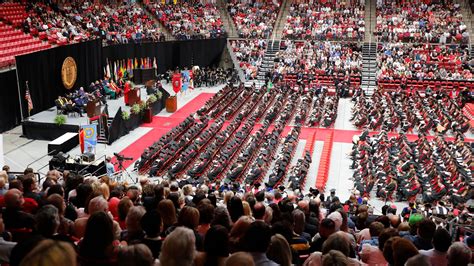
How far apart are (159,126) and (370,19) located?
76.3ft

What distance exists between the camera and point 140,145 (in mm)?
21750

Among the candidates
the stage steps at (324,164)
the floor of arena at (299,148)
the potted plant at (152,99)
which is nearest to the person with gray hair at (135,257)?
the floor of arena at (299,148)

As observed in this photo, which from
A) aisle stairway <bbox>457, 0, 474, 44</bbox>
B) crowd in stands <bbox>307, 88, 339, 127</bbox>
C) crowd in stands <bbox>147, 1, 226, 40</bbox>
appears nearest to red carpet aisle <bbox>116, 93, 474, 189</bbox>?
crowd in stands <bbox>307, 88, 339, 127</bbox>

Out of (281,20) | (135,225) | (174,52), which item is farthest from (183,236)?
(281,20)

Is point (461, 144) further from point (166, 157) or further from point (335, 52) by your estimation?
point (335, 52)

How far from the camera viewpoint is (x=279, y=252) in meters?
4.90

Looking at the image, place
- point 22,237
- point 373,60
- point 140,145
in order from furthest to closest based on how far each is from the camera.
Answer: point 373,60 → point 140,145 → point 22,237

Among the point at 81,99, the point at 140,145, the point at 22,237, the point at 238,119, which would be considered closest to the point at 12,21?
the point at 81,99

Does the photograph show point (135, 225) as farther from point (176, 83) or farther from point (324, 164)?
point (176, 83)

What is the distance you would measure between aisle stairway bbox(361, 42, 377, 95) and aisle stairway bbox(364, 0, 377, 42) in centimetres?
122

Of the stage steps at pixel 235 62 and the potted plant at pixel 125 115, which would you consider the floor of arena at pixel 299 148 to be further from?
the stage steps at pixel 235 62

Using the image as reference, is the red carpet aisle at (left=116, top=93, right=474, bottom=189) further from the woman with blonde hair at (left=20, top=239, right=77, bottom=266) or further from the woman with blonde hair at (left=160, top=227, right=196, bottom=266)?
the woman with blonde hair at (left=20, top=239, right=77, bottom=266)

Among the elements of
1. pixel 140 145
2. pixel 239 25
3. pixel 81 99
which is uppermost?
pixel 239 25

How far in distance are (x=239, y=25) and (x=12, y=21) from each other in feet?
63.3
